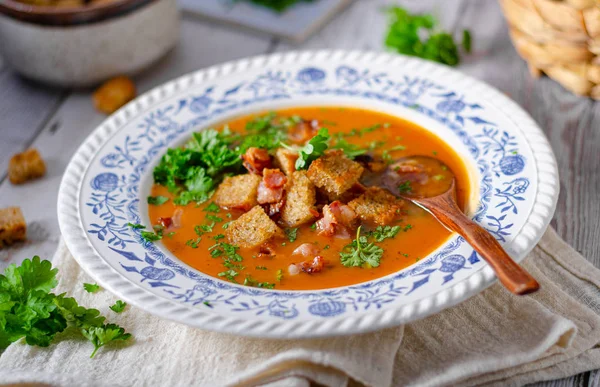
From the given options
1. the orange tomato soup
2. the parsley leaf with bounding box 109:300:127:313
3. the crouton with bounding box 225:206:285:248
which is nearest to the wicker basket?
the orange tomato soup

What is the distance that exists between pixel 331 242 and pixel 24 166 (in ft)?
6.61

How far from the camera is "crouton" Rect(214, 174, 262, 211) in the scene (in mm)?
3498

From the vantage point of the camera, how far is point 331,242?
129 inches

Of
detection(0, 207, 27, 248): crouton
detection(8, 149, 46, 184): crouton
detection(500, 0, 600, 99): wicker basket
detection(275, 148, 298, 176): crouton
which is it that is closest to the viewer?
detection(275, 148, 298, 176): crouton

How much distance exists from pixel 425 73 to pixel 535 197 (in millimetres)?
1316

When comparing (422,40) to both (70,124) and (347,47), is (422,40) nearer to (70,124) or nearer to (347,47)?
(347,47)

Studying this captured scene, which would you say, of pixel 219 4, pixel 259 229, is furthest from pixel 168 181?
pixel 219 4

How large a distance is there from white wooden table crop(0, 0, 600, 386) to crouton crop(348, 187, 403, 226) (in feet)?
2.89

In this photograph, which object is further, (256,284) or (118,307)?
(118,307)

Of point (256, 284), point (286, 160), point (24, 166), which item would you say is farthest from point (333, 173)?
point (24, 166)

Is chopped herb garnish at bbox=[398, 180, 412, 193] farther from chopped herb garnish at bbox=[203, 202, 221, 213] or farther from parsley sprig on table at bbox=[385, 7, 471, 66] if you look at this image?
parsley sprig on table at bbox=[385, 7, 471, 66]

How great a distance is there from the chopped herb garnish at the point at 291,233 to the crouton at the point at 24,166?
1.74 metres

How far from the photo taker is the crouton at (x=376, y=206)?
10.9 ft

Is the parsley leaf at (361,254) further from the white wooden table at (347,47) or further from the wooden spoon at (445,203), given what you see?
the white wooden table at (347,47)
